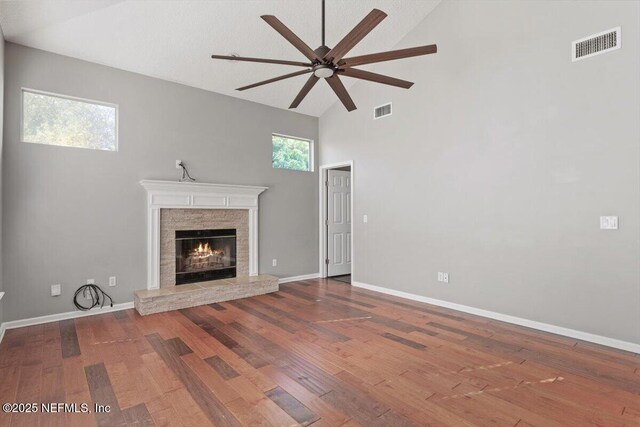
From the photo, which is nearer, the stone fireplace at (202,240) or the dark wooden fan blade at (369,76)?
the dark wooden fan blade at (369,76)

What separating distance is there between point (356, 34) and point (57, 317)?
4.58m

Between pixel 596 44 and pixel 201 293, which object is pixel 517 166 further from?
pixel 201 293

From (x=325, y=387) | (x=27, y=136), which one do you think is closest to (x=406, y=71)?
(x=325, y=387)

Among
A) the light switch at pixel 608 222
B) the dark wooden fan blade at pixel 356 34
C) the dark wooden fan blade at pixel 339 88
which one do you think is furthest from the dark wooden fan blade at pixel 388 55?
the light switch at pixel 608 222

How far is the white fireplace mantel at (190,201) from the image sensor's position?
15.3 ft

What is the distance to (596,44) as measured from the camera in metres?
3.22

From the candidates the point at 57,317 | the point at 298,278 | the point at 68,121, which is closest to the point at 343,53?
the point at 68,121

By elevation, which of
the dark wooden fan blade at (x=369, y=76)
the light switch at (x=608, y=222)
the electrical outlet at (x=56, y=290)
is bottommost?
the electrical outlet at (x=56, y=290)

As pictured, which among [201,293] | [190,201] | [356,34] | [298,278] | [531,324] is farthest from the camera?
[298,278]

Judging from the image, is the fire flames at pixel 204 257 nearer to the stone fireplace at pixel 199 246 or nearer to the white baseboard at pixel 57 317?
the stone fireplace at pixel 199 246

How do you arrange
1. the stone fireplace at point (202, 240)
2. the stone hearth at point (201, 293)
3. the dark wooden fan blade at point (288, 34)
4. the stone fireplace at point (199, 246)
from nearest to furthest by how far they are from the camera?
the dark wooden fan blade at point (288, 34), the stone hearth at point (201, 293), the stone fireplace at point (199, 246), the stone fireplace at point (202, 240)

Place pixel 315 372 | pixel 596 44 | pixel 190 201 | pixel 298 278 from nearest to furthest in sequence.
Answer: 1. pixel 315 372
2. pixel 596 44
3. pixel 190 201
4. pixel 298 278

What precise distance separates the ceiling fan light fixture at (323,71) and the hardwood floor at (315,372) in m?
2.44

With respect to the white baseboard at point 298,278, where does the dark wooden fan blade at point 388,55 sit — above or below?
above
